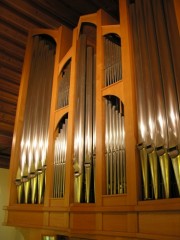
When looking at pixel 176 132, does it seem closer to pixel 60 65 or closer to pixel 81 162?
pixel 81 162

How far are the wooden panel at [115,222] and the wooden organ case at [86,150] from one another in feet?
0.04

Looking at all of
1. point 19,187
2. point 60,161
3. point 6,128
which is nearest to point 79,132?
point 60,161

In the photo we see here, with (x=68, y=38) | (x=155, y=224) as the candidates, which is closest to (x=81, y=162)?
(x=155, y=224)

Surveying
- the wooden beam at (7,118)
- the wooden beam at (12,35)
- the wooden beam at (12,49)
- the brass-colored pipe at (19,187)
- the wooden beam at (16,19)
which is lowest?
the brass-colored pipe at (19,187)

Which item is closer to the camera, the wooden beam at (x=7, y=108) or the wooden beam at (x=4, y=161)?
the wooden beam at (x=7, y=108)

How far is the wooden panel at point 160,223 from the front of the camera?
123 inches

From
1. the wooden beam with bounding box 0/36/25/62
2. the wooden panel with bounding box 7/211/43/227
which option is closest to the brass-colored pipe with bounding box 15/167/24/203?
the wooden panel with bounding box 7/211/43/227

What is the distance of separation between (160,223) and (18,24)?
19.7 ft

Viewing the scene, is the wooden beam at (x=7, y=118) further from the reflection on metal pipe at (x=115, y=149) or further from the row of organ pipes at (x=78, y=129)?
the reflection on metal pipe at (x=115, y=149)

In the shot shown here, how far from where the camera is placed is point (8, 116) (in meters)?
8.49

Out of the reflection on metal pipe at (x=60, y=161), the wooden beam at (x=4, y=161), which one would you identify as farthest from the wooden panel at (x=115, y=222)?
the wooden beam at (x=4, y=161)

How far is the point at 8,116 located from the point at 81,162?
4.61 m

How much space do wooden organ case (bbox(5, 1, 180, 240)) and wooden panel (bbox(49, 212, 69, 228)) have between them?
0.01 meters

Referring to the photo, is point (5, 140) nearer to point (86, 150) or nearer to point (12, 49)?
point (12, 49)
